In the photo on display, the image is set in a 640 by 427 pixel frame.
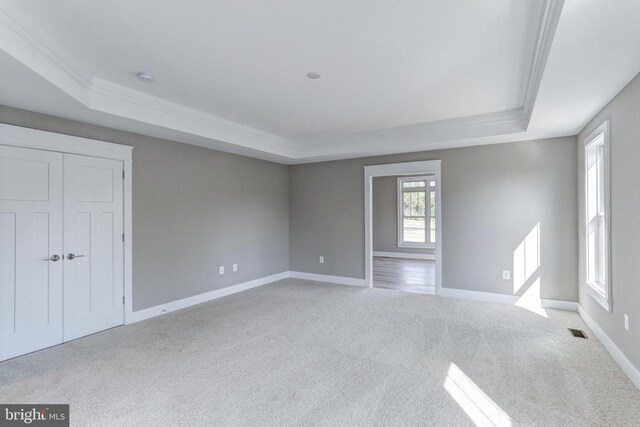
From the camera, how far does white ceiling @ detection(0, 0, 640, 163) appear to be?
2.06m

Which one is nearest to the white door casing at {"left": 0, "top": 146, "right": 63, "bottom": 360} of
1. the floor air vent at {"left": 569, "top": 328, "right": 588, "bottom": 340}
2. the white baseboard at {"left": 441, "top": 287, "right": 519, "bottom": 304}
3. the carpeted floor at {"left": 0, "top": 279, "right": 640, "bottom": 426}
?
the carpeted floor at {"left": 0, "top": 279, "right": 640, "bottom": 426}

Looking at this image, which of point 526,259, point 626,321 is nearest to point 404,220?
point 526,259

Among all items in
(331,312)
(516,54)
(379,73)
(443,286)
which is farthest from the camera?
(443,286)

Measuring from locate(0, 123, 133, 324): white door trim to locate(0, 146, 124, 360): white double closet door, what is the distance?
0.06 m

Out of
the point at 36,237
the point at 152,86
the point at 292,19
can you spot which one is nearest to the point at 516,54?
the point at 292,19

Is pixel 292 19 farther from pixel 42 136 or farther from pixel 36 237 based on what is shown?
pixel 36 237

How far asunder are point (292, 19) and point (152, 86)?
1.87 metres

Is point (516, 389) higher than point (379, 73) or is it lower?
lower

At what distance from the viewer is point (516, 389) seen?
8.12ft

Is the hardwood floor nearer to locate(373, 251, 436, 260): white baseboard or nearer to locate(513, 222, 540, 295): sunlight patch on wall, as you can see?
locate(373, 251, 436, 260): white baseboard

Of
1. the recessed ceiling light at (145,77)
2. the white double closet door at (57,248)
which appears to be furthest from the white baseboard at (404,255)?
the recessed ceiling light at (145,77)

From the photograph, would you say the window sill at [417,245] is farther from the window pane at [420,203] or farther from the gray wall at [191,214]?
the gray wall at [191,214]

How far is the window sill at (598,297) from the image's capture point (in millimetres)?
3115

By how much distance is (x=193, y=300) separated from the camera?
4.77 meters
